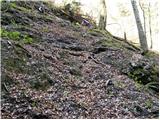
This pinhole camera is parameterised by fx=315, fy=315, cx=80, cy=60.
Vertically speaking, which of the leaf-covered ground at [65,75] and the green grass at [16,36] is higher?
the green grass at [16,36]

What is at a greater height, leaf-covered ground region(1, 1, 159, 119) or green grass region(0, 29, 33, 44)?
green grass region(0, 29, 33, 44)

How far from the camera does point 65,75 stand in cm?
754

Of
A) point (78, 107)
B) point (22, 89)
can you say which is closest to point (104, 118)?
point (78, 107)

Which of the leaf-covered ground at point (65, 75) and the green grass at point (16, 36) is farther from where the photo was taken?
the green grass at point (16, 36)

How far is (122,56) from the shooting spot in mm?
10023

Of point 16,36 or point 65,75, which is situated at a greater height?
point 16,36

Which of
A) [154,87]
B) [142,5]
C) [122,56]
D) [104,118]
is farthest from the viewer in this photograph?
[142,5]

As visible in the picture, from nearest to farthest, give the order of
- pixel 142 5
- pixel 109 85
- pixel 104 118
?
1. pixel 104 118
2. pixel 109 85
3. pixel 142 5

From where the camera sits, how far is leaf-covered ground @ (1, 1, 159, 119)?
5.84 m

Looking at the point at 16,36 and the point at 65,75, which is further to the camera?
the point at 16,36

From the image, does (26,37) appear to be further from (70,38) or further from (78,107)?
(78,107)

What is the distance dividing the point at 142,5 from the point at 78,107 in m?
17.6

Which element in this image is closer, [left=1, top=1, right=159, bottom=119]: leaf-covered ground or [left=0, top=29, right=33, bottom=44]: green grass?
[left=1, top=1, right=159, bottom=119]: leaf-covered ground

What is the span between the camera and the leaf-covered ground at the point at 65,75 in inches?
230
